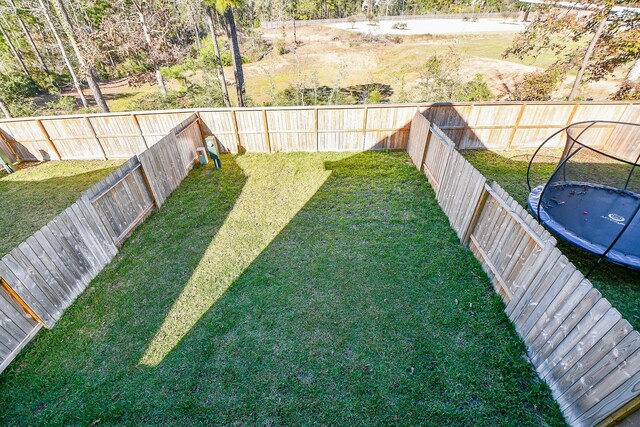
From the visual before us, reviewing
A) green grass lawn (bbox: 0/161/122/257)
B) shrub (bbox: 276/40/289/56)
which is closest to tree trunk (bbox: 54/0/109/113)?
green grass lawn (bbox: 0/161/122/257)

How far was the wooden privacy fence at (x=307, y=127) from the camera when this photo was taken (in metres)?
9.87

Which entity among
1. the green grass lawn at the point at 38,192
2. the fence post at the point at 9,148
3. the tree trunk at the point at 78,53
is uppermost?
the tree trunk at the point at 78,53

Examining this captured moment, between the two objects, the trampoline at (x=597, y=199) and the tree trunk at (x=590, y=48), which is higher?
the tree trunk at (x=590, y=48)

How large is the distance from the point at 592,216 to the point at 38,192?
50.0ft

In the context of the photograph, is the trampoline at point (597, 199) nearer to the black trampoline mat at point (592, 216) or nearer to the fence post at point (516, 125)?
the black trampoline mat at point (592, 216)

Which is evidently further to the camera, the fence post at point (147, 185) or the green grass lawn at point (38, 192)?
the green grass lawn at point (38, 192)

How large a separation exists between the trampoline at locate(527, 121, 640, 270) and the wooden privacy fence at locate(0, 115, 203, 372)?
876 centimetres

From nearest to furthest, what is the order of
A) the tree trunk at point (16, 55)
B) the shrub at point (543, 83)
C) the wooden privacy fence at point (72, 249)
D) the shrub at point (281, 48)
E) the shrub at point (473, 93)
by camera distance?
the wooden privacy fence at point (72, 249)
the shrub at point (543, 83)
the shrub at point (473, 93)
the tree trunk at point (16, 55)
the shrub at point (281, 48)

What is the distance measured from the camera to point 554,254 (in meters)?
3.57

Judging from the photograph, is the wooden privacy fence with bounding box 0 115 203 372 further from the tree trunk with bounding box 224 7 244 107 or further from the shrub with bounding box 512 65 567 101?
the shrub with bounding box 512 65 567 101

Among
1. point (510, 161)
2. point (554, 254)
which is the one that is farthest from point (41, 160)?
point (510, 161)

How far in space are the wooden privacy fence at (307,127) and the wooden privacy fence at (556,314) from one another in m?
4.99

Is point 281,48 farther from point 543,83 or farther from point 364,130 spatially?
point 364,130

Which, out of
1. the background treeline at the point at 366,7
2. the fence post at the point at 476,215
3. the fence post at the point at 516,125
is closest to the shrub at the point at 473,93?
the fence post at the point at 516,125
